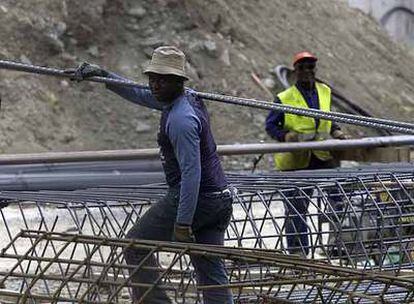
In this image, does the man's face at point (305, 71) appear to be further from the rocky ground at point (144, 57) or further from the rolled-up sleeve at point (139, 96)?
the rocky ground at point (144, 57)

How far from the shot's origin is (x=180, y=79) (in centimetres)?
578

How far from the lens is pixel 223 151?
8398 millimetres

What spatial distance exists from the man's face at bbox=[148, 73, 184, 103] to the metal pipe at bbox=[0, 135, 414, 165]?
196 cm

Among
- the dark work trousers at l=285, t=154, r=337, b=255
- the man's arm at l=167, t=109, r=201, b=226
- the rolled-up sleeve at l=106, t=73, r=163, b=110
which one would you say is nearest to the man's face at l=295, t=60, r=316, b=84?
the dark work trousers at l=285, t=154, r=337, b=255

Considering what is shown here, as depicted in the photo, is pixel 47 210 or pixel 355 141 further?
Answer: pixel 47 210

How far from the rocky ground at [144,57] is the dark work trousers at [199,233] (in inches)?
384

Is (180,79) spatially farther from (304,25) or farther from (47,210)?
(304,25)

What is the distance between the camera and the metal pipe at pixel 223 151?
762 cm

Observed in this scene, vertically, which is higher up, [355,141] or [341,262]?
[355,141]

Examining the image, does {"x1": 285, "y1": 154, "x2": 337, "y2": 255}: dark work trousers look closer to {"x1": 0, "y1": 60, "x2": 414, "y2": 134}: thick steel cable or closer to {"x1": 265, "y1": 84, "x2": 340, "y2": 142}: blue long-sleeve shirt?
{"x1": 0, "y1": 60, "x2": 414, "y2": 134}: thick steel cable

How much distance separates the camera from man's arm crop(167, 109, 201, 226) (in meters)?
5.59

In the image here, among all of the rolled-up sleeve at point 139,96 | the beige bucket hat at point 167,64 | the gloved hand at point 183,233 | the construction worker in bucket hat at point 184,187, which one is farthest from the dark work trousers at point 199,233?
the rolled-up sleeve at point 139,96

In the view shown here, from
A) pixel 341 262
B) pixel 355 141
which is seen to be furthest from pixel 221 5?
pixel 341 262

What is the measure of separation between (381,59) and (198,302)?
18773mm
